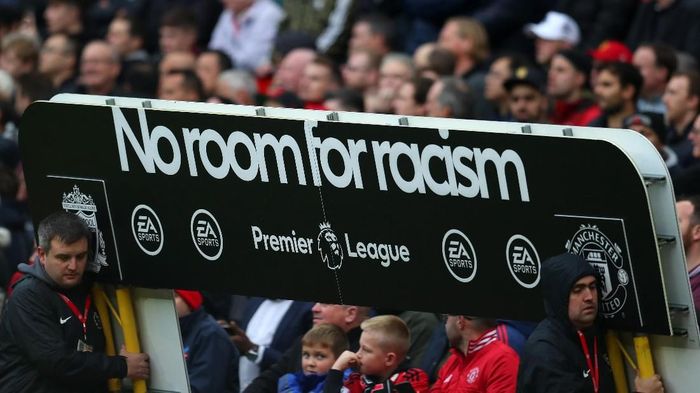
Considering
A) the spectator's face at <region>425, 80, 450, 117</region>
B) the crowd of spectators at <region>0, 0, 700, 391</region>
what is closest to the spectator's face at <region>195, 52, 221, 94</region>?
the crowd of spectators at <region>0, 0, 700, 391</region>

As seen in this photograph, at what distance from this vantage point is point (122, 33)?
62.7 ft

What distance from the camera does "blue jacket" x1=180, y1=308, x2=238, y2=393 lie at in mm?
9695

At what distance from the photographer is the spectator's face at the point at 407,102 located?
13609 millimetres

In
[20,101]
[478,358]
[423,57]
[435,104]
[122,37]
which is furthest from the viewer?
[122,37]

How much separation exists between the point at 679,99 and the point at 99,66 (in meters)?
6.93

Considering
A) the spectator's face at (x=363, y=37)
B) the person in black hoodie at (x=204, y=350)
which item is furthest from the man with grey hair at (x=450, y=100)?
the person in black hoodie at (x=204, y=350)

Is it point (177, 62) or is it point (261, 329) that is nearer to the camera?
point (261, 329)

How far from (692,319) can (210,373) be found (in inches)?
132

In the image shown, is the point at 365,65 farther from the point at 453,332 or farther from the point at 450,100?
the point at 453,332

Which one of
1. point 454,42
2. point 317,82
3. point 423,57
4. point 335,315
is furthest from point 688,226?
point 317,82

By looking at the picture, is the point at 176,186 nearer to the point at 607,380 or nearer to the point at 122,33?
the point at 607,380

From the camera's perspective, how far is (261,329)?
1076cm

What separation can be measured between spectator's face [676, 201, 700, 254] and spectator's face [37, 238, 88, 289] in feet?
10.8

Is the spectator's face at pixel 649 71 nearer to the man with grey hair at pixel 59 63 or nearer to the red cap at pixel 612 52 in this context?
the red cap at pixel 612 52
